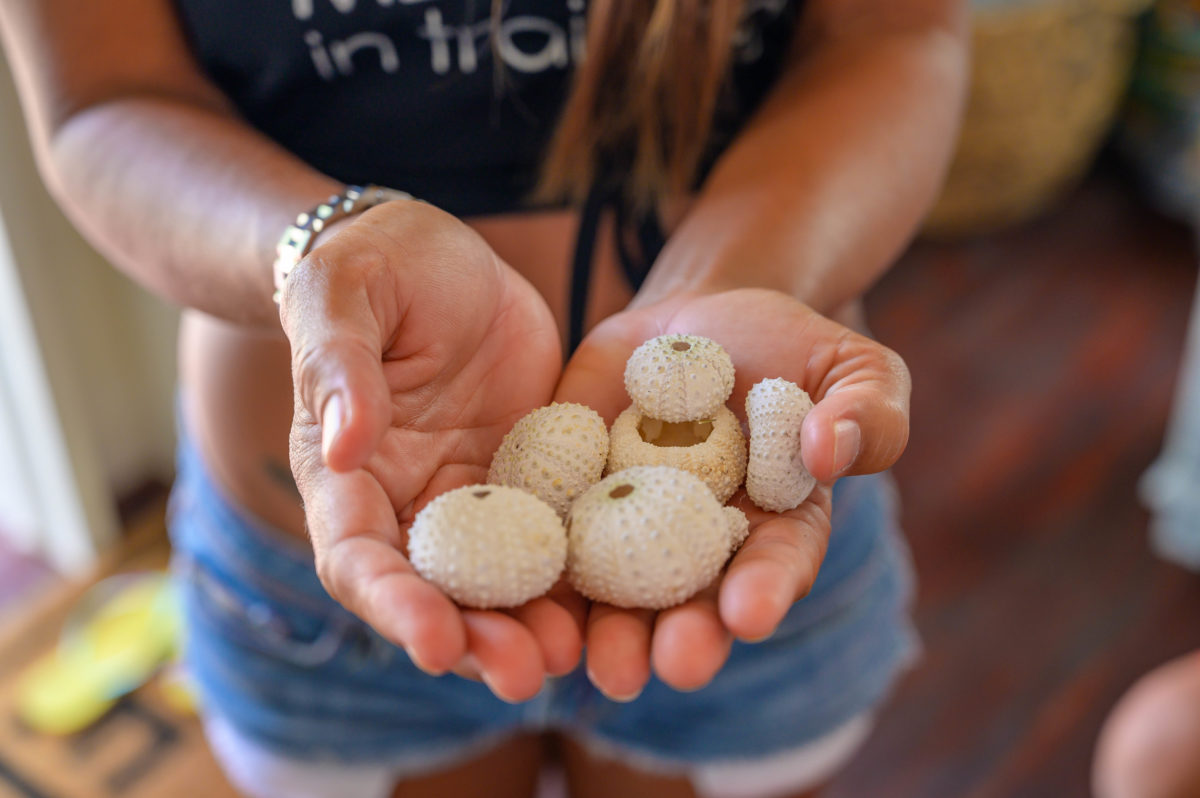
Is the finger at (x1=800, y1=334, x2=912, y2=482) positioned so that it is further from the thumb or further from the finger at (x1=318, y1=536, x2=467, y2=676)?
the finger at (x1=318, y1=536, x2=467, y2=676)

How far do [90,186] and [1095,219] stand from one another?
6.40 feet

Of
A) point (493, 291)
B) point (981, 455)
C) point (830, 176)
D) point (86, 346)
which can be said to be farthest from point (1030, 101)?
point (493, 291)

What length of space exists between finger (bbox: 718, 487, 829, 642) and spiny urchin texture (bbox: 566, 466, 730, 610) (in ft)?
0.06

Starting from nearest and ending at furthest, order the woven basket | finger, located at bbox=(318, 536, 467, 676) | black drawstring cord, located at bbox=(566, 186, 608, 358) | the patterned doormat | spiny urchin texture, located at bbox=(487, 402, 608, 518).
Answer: finger, located at bbox=(318, 536, 467, 676) < spiny urchin texture, located at bbox=(487, 402, 608, 518) < black drawstring cord, located at bbox=(566, 186, 608, 358) < the patterned doormat < the woven basket

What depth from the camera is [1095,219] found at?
2074mm

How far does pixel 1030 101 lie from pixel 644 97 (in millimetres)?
1510

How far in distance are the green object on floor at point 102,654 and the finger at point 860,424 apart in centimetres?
103

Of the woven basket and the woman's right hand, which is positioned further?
the woven basket

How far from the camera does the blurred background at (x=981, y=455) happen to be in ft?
3.74

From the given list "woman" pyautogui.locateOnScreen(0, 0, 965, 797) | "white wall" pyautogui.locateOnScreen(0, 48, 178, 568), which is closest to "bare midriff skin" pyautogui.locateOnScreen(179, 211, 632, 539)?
"woman" pyautogui.locateOnScreen(0, 0, 965, 797)

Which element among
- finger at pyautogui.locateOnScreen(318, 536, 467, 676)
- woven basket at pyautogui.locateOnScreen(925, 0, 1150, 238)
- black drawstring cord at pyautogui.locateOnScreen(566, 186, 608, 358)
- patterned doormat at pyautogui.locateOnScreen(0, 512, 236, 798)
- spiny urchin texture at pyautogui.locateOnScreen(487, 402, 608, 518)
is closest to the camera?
finger at pyautogui.locateOnScreen(318, 536, 467, 676)

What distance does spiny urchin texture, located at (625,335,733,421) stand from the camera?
1.60ft

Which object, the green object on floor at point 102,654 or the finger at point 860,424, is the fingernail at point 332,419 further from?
the green object on floor at point 102,654

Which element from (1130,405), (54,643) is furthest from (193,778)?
(1130,405)
